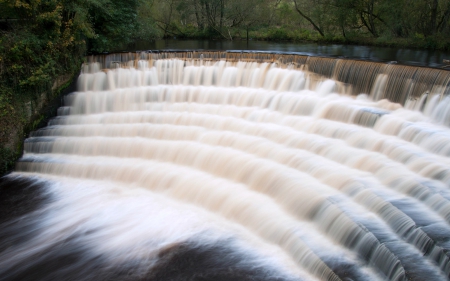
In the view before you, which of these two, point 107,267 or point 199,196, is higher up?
point 199,196

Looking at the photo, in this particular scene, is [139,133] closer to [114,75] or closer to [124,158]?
[124,158]

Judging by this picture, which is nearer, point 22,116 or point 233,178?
point 233,178

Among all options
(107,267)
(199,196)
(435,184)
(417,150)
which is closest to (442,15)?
(417,150)

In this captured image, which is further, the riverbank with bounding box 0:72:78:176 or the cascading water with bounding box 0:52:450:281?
the riverbank with bounding box 0:72:78:176

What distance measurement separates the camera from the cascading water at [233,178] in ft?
23.5

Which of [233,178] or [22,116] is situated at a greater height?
[22,116]

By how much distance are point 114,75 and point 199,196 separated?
740 cm

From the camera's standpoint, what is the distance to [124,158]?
12.0m

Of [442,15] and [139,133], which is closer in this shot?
[139,133]

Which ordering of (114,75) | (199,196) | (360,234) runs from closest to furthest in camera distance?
(360,234) < (199,196) < (114,75)

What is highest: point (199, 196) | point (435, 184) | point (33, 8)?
point (33, 8)

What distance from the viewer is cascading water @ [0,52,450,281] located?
715cm

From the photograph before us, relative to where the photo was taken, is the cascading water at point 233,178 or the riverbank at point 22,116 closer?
the cascading water at point 233,178

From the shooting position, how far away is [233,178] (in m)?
9.96
